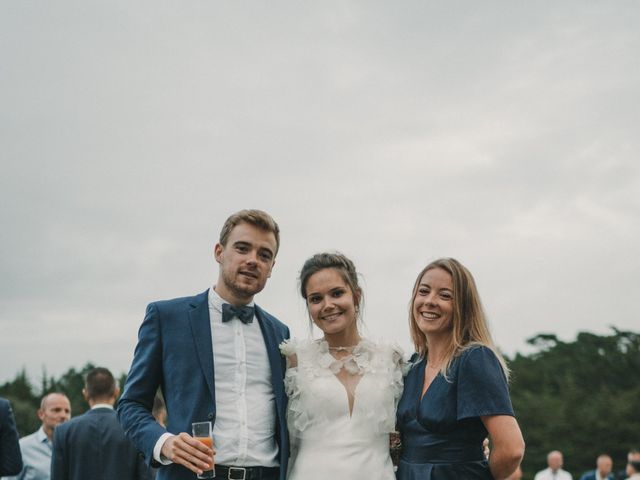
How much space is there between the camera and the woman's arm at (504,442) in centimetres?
382

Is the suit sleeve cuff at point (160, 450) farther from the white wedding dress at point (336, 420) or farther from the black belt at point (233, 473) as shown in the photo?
the white wedding dress at point (336, 420)

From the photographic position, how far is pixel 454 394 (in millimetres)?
4023

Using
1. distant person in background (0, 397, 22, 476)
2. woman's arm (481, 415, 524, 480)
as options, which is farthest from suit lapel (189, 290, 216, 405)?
distant person in background (0, 397, 22, 476)

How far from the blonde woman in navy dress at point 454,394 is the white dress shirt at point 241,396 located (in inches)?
29.9

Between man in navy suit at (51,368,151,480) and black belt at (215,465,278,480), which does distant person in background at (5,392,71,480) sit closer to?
man in navy suit at (51,368,151,480)

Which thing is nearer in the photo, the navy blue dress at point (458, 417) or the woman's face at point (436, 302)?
the navy blue dress at point (458, 417)

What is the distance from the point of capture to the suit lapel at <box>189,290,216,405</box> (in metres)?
3.93

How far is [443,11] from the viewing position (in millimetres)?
9766

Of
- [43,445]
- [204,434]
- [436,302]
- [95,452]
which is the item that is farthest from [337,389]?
[43,445]

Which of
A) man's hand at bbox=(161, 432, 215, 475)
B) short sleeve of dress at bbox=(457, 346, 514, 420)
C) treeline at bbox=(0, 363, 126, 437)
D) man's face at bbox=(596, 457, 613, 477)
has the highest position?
treeline at bbox=(0, 363, 126, 437)

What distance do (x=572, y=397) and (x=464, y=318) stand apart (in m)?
35.1

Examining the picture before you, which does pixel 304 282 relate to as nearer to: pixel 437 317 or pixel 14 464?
pixel 437 317

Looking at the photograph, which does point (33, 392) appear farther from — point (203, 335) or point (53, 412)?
point (203, 335)

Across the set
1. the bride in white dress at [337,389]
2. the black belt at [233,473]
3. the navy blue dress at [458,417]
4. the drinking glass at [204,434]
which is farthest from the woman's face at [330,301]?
the drinking glass at [204,434]
